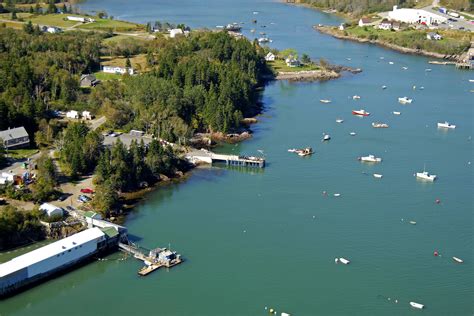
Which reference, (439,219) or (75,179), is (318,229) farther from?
(75,179)

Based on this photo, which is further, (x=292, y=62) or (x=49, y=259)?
(x=292, y=62)

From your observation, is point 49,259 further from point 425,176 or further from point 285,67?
point 285,67

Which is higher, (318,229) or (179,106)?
Answer: (179,106)

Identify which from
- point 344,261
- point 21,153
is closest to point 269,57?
point 21,153

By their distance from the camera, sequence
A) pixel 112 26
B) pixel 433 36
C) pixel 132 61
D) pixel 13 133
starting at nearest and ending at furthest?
pixel 13 133
pixel 132 61
pixel 112 26
pixel 433 36

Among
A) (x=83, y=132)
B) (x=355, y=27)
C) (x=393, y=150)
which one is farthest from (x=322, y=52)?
(x=83, y=132)

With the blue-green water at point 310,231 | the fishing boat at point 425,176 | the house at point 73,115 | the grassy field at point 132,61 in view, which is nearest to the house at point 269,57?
the grassy field at point 132,61
